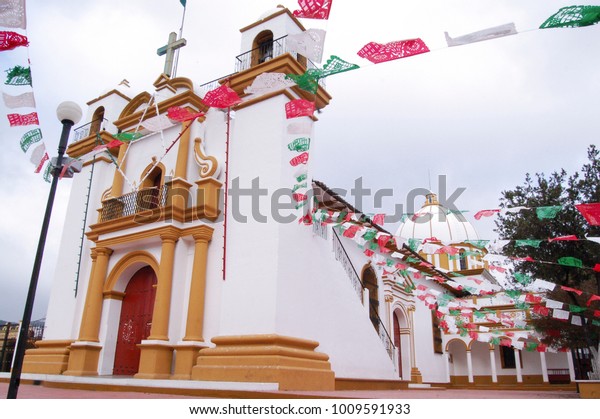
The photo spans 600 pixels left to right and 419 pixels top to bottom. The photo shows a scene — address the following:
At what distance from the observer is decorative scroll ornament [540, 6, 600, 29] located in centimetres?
499

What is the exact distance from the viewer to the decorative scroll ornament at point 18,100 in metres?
7.28

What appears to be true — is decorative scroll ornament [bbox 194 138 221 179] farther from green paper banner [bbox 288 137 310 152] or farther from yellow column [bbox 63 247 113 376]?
yellow column [bbox 63 247 113 376]

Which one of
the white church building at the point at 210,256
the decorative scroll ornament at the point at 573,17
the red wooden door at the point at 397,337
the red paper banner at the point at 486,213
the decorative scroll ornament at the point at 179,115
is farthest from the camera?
the red wooden door at the point at 397,337

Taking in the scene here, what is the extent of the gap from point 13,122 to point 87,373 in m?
5.16

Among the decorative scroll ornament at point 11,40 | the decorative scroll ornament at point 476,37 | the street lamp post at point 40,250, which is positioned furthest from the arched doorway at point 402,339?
the decorative scroll ornament at point 11,40

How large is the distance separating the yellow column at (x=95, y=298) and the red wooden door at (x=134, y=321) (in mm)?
528

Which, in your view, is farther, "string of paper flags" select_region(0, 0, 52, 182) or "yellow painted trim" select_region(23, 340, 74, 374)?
"yellow painted trim" select_region(23, 340, 74, 374)

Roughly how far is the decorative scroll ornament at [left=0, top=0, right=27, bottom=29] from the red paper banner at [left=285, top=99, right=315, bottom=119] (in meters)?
4.48

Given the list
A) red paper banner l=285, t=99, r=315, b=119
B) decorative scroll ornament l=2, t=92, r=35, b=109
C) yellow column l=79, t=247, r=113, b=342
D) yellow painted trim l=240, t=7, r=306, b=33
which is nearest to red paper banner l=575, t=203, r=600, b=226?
red paper banner l=285, t=99, r=315, b=119

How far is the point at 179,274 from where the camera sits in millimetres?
9273

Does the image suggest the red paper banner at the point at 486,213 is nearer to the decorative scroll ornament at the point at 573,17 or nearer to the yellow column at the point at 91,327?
the decorative scroll ornament at the point at 573,17

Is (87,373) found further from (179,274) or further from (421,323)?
(421,323)

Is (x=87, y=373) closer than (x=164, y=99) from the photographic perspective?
Yes
